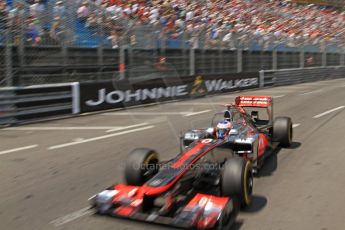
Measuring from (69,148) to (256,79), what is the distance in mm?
16116

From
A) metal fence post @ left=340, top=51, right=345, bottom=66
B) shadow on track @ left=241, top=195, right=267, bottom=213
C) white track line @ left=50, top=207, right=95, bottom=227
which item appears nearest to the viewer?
white track line @ left=50, top=207, right=95, bottom=227

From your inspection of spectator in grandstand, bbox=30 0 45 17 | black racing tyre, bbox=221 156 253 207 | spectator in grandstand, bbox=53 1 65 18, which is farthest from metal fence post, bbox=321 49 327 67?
black racing tyre, bbox=221 156 253 207

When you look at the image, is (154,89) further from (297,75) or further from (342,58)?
(342,58)

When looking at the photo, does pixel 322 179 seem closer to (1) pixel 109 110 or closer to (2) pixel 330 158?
(2) pixel 330 158

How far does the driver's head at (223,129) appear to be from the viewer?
5539 mm

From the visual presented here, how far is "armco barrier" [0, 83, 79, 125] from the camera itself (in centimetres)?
1045

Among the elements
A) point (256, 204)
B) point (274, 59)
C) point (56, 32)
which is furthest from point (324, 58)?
point (256, 204)

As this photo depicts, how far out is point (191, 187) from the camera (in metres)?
4.58

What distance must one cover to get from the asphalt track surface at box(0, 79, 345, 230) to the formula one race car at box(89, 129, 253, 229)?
0.16 meters

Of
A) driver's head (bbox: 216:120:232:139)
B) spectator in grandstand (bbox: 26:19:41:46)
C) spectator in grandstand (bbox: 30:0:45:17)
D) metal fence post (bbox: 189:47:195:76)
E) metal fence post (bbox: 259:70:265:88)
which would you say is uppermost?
spectator in grandstand (bbox: 30:0:45:17)

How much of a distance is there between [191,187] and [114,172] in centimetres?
176

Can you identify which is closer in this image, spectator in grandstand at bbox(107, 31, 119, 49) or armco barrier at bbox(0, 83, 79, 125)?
armco barrier at bbox(0, 83, 79, 125)

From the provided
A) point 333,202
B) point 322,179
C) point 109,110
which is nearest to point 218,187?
point 333,202

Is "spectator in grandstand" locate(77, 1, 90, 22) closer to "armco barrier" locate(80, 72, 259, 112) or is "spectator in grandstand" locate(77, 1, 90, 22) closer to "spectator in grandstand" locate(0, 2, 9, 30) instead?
"armco barrier" locate(80, 72, 259, 112)
